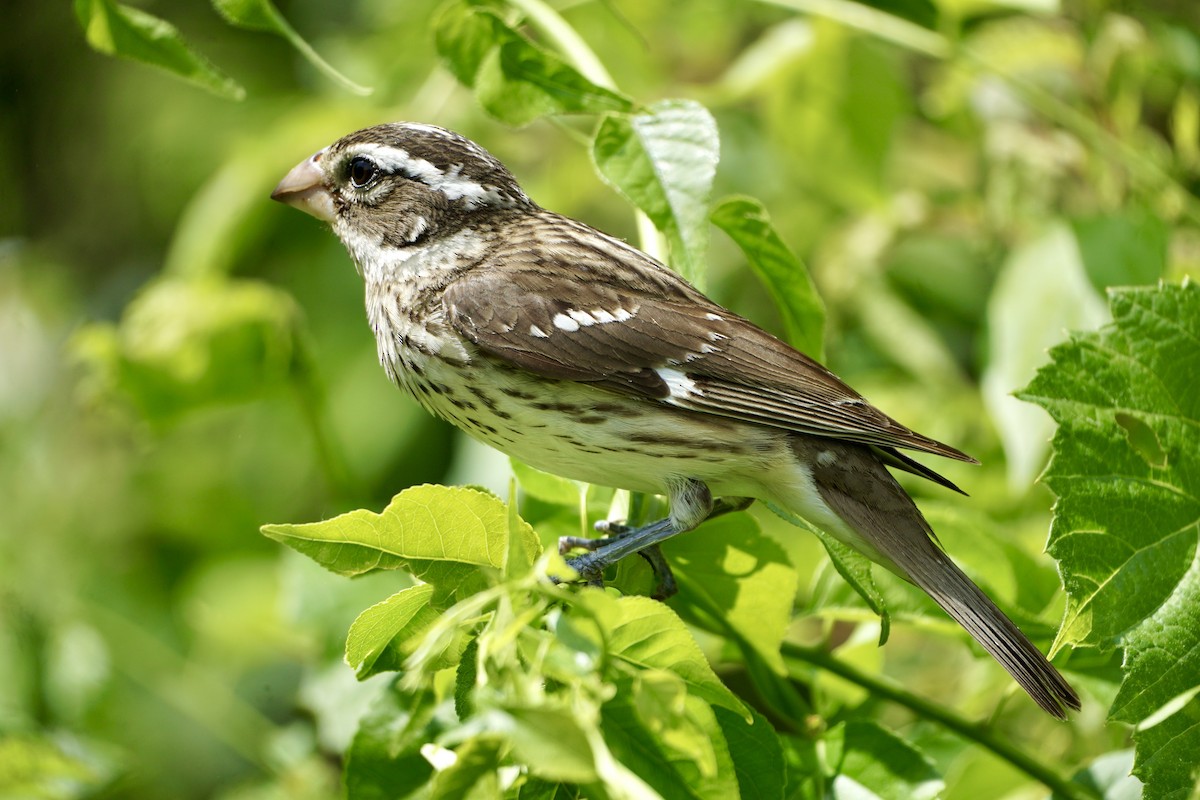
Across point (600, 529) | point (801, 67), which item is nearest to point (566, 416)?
point (600, 529)

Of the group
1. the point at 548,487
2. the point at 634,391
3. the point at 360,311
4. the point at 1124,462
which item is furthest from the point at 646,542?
the point at 360,311

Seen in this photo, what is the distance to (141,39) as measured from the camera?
2.11 meters

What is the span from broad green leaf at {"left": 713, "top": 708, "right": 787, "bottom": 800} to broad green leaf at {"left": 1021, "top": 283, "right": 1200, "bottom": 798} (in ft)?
1.31

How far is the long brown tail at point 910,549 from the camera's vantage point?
70.1 inches

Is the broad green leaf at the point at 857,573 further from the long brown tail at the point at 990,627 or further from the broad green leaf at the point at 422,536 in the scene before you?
the broad green leaf at the point at 422,536

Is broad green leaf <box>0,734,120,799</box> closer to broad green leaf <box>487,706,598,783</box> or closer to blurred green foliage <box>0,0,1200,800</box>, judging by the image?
blurred green foliage <box>0,0,1200,800</box>

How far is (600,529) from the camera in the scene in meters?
1.97

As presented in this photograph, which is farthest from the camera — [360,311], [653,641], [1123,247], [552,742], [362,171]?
[360,311]

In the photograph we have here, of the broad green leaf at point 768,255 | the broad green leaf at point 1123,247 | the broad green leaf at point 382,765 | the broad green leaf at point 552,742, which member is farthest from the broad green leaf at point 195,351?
the broad green leaf at point 552,742

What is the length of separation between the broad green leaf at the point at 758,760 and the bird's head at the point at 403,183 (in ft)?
4.32

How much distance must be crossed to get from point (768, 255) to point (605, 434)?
0.41 meters

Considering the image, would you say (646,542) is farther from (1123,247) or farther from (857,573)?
(1123,247)

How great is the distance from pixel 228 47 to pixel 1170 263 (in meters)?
3.47

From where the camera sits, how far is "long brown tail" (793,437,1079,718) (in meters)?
1.78
